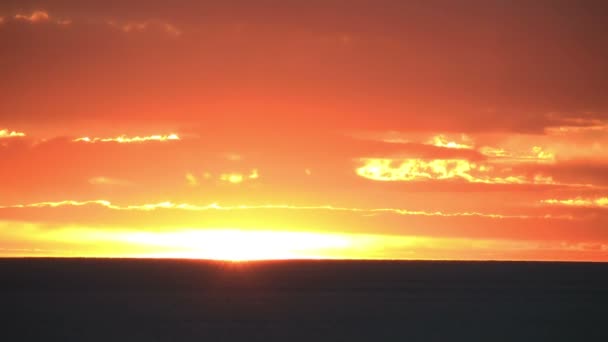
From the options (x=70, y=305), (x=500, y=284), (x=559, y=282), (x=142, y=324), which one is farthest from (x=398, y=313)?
(x=559, y=282)

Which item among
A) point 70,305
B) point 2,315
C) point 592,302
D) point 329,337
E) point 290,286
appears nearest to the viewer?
point 329,337

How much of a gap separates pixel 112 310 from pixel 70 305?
400 cm

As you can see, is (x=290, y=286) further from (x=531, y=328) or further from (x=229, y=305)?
(x=531, y=328)

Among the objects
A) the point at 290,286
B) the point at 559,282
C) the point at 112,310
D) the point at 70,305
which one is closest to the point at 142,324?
the point at 112,310

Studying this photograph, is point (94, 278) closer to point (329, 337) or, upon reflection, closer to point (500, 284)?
point (500, 284)

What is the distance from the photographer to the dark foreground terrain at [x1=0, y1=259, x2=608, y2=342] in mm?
43625

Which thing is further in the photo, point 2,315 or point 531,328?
point 2,315

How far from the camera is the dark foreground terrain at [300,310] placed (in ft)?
143

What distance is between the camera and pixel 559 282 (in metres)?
80.9

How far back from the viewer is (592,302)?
59.9 m

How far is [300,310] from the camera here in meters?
52.9

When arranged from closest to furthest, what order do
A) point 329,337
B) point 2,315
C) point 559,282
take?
point 329,337
point 2,315
point 559,282

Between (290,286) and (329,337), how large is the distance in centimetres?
3057

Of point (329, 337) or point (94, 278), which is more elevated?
point (94, 278)
